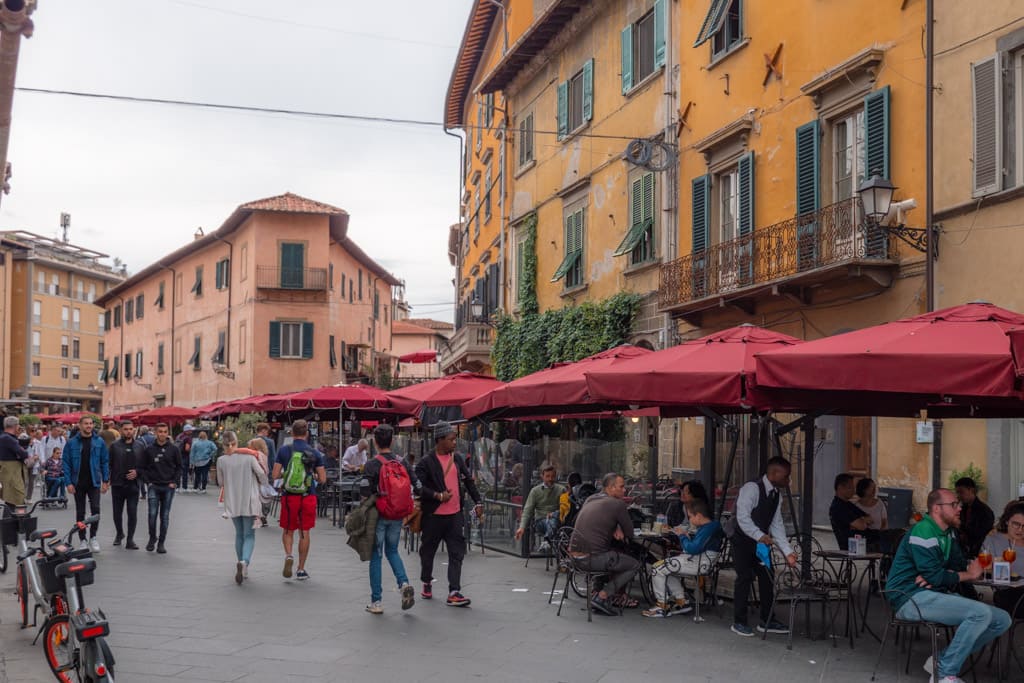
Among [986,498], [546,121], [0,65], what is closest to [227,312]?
[546,121]

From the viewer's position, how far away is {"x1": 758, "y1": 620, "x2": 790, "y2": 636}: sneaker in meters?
9.59

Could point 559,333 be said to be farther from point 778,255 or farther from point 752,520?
point 752,520

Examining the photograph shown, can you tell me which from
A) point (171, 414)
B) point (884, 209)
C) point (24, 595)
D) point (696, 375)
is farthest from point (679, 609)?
point (171, 414)

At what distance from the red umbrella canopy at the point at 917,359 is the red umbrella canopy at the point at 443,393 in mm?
9949

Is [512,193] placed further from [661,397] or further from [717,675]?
[717,675]

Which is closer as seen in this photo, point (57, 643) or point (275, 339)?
point (57, 643)

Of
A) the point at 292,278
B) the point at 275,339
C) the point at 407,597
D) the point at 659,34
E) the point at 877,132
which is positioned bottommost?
the point at 407,597

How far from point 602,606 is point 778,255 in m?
8.48

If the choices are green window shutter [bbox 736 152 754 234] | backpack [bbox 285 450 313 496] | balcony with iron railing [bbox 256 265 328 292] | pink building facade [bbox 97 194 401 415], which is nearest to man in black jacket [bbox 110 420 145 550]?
backpack [bbox 285 450 313 496]

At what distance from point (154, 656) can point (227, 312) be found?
42.6m

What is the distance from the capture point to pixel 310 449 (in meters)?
12.8

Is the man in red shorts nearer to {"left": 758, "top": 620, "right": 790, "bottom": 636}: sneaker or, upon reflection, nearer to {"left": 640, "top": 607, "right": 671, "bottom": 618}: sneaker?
{"left": 640, "top": 607, "right": 671, "bottom": 618}: sneaker

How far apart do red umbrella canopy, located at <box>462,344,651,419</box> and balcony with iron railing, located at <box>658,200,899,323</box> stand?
3.70 m

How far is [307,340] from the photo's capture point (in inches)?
1885
